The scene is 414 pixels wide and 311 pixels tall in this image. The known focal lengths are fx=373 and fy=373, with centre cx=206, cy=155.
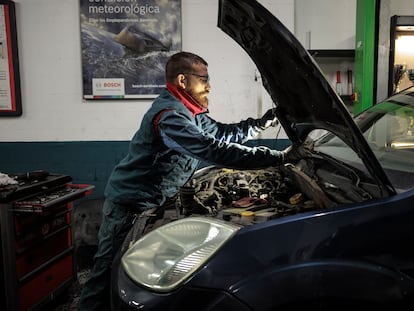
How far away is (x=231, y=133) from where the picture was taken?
2.41m

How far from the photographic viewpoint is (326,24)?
3902 mm

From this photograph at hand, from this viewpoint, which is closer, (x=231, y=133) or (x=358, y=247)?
(x=358, y=247)

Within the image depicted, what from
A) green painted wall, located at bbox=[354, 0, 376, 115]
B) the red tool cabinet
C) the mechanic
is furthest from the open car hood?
green painted wall, located at bbox=[354, 0, 376, 115]

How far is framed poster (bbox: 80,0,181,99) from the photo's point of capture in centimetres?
354

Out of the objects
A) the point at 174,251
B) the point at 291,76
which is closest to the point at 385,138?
the point at 291,76

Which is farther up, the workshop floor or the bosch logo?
the bosch logo

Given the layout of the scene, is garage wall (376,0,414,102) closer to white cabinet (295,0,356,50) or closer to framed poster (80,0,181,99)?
white cabinet (295,0,356,50)

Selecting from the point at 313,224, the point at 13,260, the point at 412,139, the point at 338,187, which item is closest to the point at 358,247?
the point at 313,224

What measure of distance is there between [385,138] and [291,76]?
3.00 ft

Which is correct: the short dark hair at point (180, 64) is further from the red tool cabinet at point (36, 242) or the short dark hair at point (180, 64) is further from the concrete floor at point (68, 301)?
the concrete floor at point (68, 301)

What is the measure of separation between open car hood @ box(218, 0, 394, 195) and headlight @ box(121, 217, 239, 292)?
18.8 inches

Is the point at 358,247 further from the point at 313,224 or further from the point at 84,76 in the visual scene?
the point at 84,76

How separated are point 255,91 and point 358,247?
109 inches

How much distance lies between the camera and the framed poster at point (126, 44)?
354cm
